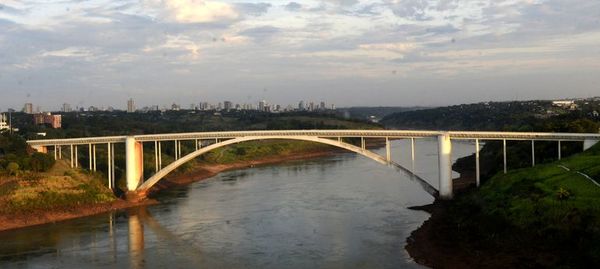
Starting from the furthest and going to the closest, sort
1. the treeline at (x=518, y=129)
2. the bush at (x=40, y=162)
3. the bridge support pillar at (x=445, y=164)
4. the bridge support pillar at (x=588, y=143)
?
the bush at (x=40, y=162) → the treeline at (x=518, y=129) → the bridge support pillar at (x=445, y=164) → the bridge support pillar at (x=588, y=143)

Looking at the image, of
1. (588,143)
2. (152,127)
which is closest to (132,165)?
(588,143)

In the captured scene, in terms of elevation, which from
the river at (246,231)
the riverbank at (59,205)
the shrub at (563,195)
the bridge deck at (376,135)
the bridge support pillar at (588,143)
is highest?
the bridge deck at (376,135)

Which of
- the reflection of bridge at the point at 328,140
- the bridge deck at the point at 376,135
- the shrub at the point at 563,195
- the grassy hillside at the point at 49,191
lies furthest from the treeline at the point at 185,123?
the shrub at the point at 563,195

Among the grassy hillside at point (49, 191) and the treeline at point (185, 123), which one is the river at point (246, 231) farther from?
the treeline at point (185, 123)

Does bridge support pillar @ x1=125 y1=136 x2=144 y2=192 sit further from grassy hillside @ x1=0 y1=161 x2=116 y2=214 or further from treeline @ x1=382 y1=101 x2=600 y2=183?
treeline @ x1=382 y1=101 x2=600 y2=183

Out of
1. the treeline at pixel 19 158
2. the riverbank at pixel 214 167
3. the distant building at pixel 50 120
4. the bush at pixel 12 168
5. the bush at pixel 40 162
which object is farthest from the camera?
the distant building at pixel 50 120

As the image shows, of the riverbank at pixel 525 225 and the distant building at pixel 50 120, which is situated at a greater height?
the distant building at pixel 50 120

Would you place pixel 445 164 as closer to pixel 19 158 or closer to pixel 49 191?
pixel 49 191
